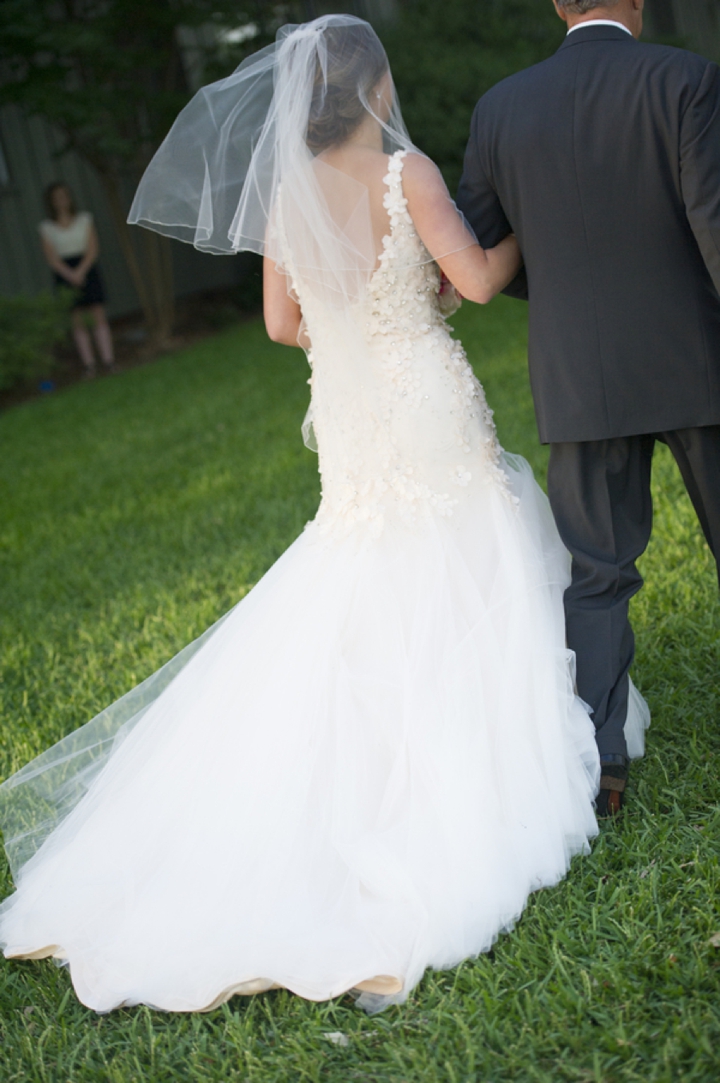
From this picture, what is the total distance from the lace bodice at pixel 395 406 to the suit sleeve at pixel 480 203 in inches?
6.2

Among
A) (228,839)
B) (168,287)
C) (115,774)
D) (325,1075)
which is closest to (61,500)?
(115,774)

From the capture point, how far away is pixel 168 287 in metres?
14.1

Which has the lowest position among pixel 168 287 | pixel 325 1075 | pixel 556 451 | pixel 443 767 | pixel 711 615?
pixel 168 287

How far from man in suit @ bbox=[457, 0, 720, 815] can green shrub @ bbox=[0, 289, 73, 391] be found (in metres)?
9.64

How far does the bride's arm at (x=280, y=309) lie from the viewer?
117 inches

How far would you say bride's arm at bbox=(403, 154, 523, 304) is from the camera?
274cm

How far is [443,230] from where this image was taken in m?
2.74

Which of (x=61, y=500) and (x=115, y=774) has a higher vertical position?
(x=115, y=774)

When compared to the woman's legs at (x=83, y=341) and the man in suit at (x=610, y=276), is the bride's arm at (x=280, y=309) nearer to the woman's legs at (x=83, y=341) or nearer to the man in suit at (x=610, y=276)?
the man in suit at (x=610, y=276)

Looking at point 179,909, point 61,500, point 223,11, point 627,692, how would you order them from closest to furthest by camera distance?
point 179,909, point 627,692, point 61,500, point 223,11

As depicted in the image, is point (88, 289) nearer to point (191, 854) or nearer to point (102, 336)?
point (102, 336)

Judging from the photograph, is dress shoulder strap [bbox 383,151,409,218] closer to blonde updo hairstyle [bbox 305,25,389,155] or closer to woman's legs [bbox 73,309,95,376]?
blonde updo hairstyle [bbox 305,25,389,155]

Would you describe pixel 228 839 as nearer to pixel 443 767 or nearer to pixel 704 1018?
pixel 443 767

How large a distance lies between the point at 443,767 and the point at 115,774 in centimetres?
101
